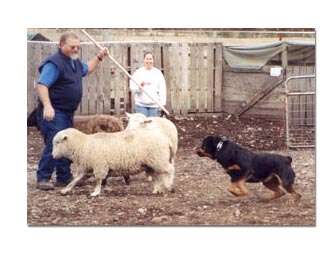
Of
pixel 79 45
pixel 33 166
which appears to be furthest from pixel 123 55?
pixel 33 166

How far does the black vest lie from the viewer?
1140cm

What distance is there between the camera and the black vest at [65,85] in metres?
11.4

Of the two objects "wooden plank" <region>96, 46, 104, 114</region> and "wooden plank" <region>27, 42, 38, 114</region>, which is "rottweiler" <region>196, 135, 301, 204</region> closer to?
"wooden plank" <region>96, 46, 104, 114</region>

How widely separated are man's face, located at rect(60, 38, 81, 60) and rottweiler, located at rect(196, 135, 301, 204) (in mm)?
1186

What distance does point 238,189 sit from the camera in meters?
11.4

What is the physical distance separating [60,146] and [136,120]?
24.2 inches

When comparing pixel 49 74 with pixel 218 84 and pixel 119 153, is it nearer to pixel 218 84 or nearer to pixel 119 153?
pixel 119 153

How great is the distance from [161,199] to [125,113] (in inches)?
28.3

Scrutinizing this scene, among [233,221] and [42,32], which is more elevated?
[42,32]

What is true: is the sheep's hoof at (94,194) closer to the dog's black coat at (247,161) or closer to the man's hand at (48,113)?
the man's hand at (48,113)

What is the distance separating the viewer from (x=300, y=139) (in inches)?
448

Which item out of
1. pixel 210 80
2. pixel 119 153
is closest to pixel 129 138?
pixel 119 153

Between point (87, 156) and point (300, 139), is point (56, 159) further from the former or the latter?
point (300, 139)

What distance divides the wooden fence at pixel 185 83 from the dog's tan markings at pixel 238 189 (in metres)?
0.57
